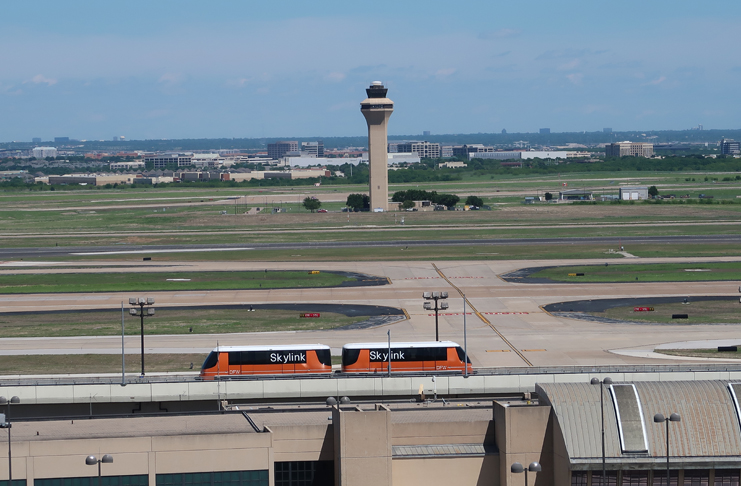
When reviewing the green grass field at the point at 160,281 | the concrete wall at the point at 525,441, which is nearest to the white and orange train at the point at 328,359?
the concrete wall at the point at 525,441

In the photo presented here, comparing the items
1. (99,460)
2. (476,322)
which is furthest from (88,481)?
(476,322)

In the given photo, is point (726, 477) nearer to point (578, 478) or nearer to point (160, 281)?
point (578, 478)

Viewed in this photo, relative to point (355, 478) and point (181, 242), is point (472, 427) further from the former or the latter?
point (181, 242)

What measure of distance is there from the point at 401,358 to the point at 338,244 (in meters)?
87.5

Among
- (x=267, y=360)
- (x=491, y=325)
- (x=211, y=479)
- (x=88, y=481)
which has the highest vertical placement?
(x=88, y=481)

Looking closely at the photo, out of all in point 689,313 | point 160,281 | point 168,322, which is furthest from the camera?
point 160,281

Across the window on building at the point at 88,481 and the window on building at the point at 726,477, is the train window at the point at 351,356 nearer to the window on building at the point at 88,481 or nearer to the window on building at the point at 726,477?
the window on building at the point at 88,481

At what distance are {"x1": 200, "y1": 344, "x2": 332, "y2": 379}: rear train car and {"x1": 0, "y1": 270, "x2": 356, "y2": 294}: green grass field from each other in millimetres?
42388

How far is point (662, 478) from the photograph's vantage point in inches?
1291

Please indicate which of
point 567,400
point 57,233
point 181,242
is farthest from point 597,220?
point 567,400

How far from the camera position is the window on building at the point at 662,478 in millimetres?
32719

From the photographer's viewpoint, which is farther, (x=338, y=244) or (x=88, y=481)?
(x=338, y=244)

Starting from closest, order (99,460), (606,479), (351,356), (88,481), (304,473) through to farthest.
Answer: (99,460)
(88,481)
(606,479)
(304,473)
(351,356)

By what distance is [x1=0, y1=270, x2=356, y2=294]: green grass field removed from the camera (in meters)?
101
